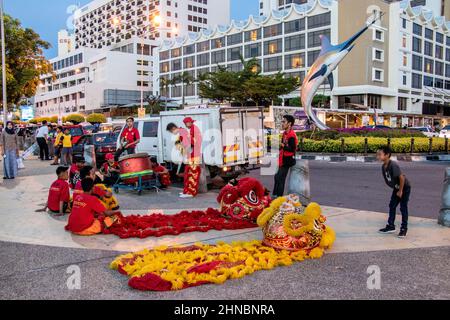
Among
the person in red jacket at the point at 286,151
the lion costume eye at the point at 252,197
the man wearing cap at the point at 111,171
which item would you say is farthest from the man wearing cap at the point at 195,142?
the lion costume eye at the point at 252,197

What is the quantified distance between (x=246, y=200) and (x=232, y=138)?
4343mm

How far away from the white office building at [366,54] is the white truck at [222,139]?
41.1 metres

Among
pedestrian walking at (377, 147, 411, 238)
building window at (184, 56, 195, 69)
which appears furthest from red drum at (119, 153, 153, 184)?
building window at (184, 56, 195, 69)

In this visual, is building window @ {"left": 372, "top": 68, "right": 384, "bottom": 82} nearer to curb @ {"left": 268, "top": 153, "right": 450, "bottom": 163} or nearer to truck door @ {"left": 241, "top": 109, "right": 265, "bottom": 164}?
curb @ {"left": 268, "top": 153, "right": 450, "bottom": 163}

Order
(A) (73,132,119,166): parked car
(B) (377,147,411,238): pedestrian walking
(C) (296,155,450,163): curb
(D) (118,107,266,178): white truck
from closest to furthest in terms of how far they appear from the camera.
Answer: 1. (B) (377,147,411,238): pedestrian walking
2. (D) (118,107,266,178): white truck
3. (A) (73,132,119,166): parked car
4. (C) (296,155,450,163): curb

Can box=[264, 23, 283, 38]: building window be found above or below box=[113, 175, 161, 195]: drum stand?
above

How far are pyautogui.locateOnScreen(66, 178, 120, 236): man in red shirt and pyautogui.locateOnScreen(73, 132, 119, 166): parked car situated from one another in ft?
35.1

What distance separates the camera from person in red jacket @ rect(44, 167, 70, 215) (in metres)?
8.57

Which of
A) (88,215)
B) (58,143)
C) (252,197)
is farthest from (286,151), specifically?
(58,143)

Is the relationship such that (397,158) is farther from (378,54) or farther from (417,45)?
(417,45)

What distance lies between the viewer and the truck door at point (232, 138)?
11.6 m
